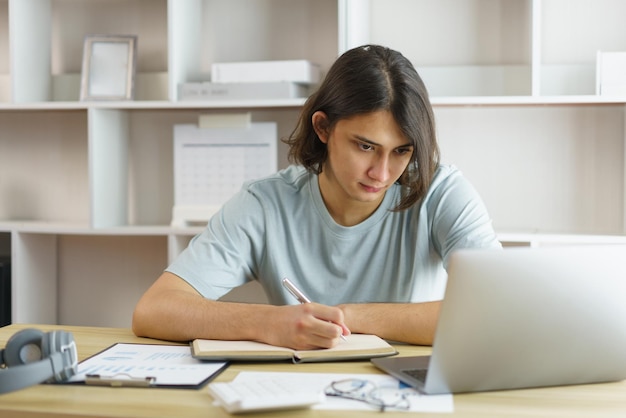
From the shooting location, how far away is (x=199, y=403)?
1.13 m

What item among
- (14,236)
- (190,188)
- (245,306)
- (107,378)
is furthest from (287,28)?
(107,378)

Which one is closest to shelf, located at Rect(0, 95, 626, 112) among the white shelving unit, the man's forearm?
the white shelving unit

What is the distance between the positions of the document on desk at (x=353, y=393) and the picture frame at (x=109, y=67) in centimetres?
170

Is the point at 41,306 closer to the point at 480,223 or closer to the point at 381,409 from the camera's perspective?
the point at 480,223

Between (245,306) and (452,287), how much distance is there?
52 centimetres

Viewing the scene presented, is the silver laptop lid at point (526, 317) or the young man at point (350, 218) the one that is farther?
the young man at point (350, 218)

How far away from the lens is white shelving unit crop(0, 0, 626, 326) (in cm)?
265

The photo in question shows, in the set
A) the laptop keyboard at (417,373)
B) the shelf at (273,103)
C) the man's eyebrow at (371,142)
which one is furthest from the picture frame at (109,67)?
the laptop keyboard at (417,373)

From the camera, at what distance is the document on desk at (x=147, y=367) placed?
1.22 metres

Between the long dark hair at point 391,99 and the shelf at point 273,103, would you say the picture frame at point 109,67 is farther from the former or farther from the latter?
the long dark hair at point 391,99

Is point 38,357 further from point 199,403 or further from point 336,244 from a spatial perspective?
point 336,244

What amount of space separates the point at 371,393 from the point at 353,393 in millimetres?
25

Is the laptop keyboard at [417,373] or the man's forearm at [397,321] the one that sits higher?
the man's forearm at [397,321]

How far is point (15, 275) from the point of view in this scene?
2.82 metres
